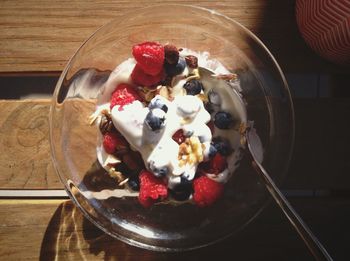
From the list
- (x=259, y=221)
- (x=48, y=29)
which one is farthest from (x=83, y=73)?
(x=259, y=221)

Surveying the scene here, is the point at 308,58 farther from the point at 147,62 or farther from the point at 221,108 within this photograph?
the point at 147,62

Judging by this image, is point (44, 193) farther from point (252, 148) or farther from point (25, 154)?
point (252, 148)

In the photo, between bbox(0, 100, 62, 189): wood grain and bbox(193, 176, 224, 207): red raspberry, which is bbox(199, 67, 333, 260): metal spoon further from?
bbox(0, 100, 62, 189): wood grain

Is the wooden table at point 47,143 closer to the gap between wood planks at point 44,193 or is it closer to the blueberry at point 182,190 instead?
the gap between wood planks at point 44,193

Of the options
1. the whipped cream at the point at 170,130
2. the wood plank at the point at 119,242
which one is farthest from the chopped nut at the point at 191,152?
the wood plank at the point at 119,242

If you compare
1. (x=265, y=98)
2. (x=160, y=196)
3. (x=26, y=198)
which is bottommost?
(x=26, y=198)

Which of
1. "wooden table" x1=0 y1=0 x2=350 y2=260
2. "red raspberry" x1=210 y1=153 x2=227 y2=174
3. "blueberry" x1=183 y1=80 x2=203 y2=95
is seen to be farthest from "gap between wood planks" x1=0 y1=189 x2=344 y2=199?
"blueberry" x1=183 y1=80 x2=203 y2=95
